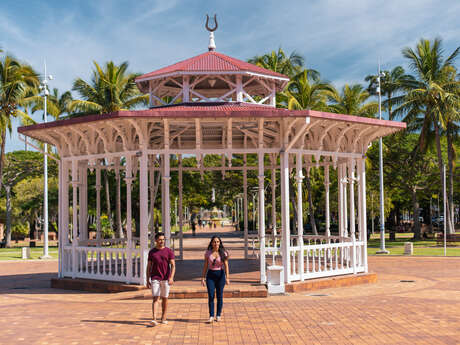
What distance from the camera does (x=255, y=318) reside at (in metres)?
9.59

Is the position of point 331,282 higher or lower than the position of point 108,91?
lower

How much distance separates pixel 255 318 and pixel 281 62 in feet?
100

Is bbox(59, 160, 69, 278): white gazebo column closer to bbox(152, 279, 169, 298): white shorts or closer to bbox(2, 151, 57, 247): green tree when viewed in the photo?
bbox(152, 279, 169, 298): white shorts

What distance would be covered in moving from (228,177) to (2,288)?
27.5 m

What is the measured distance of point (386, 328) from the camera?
857cm

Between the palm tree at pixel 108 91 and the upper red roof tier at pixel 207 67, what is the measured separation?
19990mm

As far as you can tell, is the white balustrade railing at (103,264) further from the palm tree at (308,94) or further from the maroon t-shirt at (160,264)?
the palm tree at (308,94)

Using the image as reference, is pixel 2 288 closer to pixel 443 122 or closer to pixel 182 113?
pixel 182 113

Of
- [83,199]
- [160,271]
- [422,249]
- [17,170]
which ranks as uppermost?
[17,170]

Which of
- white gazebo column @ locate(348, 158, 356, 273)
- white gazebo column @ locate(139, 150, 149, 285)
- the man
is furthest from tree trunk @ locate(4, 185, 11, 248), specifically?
the man

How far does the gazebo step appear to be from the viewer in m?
12.8

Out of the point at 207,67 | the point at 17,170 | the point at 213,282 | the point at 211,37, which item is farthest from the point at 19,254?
the point at 213,282

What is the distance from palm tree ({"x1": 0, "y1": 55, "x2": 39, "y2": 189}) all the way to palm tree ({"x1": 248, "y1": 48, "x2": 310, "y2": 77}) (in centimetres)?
1512

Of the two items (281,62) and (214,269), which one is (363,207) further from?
(281,62)
